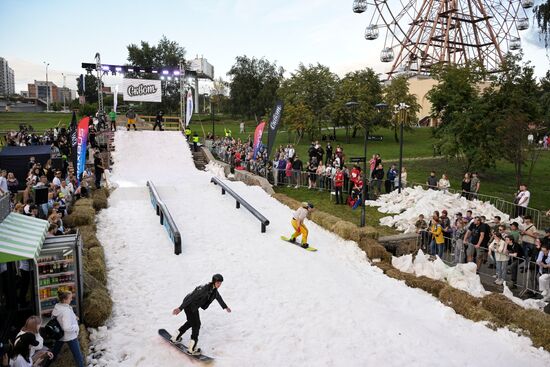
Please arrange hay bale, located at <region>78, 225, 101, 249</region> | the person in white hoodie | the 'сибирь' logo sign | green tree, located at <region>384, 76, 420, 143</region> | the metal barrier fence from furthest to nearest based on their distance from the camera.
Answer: green tree, located at <region>384, 76, 420, 143</region> → the 'сибирь' logo sign → hay bale, located at <region>78, 225, 101, 249</region> → the metal barrier fence → the person in white hoodie

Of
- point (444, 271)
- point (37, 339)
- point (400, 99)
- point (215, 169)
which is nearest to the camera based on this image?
point (37, 339)

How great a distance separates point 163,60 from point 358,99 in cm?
4588

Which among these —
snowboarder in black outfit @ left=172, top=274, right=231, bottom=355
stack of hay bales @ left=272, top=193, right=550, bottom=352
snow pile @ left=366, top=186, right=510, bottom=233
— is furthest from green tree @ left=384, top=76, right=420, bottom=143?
snowboarder in black outfit @ left=172, top=274, right=231, bottom=355

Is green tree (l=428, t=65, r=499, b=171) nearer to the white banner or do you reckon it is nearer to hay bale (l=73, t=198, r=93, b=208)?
hay bale (l=73, t=198, r=93, b=208)

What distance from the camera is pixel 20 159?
22.3 m

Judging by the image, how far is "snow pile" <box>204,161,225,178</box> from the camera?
26.1 m

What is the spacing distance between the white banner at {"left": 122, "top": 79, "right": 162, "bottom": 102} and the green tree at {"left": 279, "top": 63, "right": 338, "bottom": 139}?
1399 centimetres

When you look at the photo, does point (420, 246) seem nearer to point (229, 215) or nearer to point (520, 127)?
point (229, 215)

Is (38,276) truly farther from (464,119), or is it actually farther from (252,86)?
(252,86)

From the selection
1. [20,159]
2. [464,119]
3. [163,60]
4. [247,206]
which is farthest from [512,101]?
[163,60]

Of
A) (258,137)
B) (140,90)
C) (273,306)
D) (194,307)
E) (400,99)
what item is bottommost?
(273,306)

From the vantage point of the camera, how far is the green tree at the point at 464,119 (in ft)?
76.9

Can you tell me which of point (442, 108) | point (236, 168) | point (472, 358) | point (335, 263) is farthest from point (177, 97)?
point (472, 358)

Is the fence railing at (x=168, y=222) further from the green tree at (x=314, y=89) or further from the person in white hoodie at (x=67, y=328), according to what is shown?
the green tree at (x=314, y=89)
